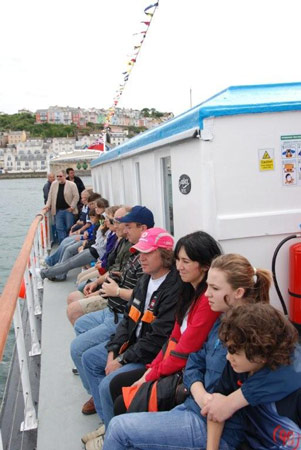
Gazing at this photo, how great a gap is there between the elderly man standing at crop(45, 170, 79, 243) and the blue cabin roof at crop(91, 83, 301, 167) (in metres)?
5.46

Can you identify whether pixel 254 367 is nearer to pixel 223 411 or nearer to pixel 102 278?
pixel 223 411

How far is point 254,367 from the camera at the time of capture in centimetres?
169

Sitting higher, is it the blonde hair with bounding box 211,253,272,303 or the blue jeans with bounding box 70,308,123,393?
the blonde hair with bounding box 211,253,272,303

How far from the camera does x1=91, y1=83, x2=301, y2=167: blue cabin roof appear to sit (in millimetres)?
2672

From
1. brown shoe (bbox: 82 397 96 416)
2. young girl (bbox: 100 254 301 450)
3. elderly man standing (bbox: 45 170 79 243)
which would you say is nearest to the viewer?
young girl (bbox: 100 254 301 450)

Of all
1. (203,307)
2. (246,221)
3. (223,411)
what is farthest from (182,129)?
(223,411)

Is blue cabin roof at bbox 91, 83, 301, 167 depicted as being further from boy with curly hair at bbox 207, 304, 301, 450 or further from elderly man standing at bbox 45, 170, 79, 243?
elderly man standing at bbox 45, 170, 79, 243

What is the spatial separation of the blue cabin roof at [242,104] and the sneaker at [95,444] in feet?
6.36

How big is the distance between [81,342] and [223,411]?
1613mm

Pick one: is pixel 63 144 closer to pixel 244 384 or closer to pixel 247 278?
pixel 247 278

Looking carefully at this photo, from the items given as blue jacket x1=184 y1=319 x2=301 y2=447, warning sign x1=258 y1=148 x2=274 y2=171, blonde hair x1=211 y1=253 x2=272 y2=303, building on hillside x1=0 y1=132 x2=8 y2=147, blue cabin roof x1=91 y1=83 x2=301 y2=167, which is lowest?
blue jacket x1=184 y1=319 x2=301 y2=447

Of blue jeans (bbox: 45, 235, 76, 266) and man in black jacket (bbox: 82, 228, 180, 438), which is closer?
man in black jacket (bbox: 82, 228, 180, 438)

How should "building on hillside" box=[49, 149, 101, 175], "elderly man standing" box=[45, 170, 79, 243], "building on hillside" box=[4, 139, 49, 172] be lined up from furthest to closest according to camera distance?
"building on hillside" box=[4, 139, 49, 172]
"building on hillside" box=[49, 149, 101, 175]
"elderly man standing" box=[45, 170, 79, 243]

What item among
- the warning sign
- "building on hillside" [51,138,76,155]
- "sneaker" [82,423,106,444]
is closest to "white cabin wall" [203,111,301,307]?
the warning sign
